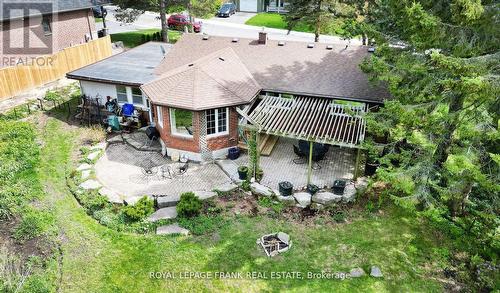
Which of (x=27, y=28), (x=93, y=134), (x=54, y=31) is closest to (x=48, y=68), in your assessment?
(x=27, y=28)

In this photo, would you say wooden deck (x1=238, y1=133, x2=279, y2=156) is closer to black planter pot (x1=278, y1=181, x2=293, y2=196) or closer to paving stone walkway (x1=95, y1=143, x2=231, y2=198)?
paving stone walkway (x1=95, y1=143, x2=231, y2=198)

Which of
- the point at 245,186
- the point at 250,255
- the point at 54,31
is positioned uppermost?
the point at 54,31

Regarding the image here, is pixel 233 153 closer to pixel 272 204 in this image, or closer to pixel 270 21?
pixel 272 204

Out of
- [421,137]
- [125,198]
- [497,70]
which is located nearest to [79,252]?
[125,198]

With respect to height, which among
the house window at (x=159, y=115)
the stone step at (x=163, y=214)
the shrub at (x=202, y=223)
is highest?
the house window at (x=159, y=115)

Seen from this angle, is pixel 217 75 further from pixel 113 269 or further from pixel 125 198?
pixel 113 269

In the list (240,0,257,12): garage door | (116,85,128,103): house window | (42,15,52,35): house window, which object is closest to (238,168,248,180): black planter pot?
(116,85,128,103): house window

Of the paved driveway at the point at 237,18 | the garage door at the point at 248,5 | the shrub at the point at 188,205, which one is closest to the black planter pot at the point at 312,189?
the shrub at the point at 188,205

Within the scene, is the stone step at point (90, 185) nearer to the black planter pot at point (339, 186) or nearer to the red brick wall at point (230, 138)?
the red brick wall at point (230, 138)
